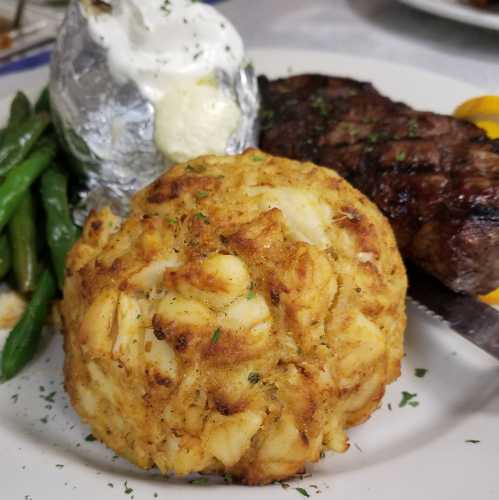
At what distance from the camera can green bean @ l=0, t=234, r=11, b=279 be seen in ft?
8.01

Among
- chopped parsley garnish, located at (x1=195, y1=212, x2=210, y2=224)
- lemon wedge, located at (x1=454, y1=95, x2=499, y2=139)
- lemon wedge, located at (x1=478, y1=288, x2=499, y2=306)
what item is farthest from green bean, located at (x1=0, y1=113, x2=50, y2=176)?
lemon wedge, located at (x1=478, y1=288, x2=499, y2=306)

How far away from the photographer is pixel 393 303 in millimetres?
1743

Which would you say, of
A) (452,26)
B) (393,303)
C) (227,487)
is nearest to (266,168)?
(393,303)

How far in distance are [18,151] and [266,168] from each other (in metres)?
1.24

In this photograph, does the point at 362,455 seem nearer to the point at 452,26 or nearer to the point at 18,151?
the point at 18,151

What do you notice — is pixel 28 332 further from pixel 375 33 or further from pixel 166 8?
pixel 375 33

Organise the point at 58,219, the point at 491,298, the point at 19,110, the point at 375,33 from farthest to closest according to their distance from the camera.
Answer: the point at 375,33 < the point at 19,110 < the point at 58,219 < the point at 491,298

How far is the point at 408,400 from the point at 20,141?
177 centimetres

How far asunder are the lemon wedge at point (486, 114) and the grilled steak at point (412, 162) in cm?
18

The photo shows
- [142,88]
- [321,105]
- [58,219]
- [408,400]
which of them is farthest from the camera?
[321,105]

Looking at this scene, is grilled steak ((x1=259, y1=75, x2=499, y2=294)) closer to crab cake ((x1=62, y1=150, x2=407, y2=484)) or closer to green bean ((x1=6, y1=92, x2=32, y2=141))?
crab cake ((x1=62, y1=150, x2=407, y2=484))

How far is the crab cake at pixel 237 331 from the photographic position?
5.02ft

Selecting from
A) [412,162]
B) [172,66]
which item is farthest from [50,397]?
[412,162]

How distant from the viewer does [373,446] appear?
182 cm
